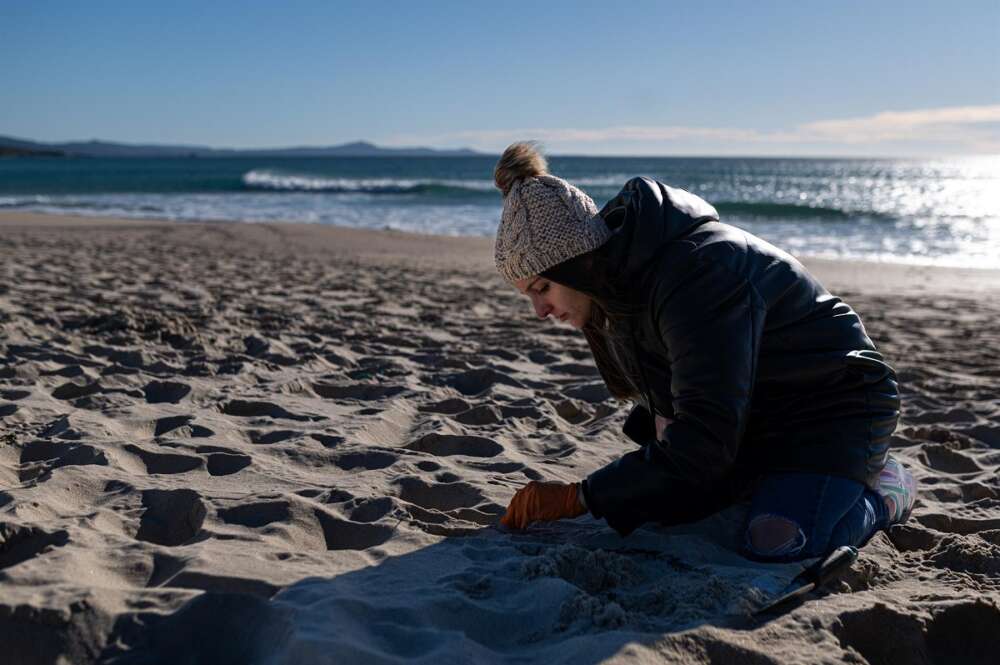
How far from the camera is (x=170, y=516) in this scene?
243 cm

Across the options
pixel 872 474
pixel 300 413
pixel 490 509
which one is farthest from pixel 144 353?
pixel 872 474

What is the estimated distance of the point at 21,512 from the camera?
229 centimetres

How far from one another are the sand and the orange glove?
73 mm

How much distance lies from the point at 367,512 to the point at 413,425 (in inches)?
37.0

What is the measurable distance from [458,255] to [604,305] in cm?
1016

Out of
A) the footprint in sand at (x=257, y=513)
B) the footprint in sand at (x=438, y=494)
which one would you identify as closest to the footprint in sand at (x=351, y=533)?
the footprint in sand at (x=257, y=513)

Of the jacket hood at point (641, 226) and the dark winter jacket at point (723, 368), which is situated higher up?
the jacket hood at point (641, 226)

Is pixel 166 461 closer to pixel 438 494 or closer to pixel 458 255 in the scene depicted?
pixel 438 494

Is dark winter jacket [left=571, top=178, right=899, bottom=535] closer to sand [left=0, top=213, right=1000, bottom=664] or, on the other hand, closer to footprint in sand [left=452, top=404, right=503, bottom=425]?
sand [left=0, top=213, right=1000, bottom=664]

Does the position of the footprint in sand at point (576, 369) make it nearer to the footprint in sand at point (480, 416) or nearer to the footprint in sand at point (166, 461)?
the footprint in sand at point (480, 416)

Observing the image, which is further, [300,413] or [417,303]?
[417,303]

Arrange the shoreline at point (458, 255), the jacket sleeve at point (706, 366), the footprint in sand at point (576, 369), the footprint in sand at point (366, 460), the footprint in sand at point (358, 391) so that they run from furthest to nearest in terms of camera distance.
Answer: the shoreline at point (458, 255), the footprint in sand at point (576, 369), the footprint in sand at point (358, 391), the footprint in sand at point (366, 460), the jacket sleeve at point (706, 366)

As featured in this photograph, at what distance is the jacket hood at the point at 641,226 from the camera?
2141 millimetres

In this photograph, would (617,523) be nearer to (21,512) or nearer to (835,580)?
(835,580)
